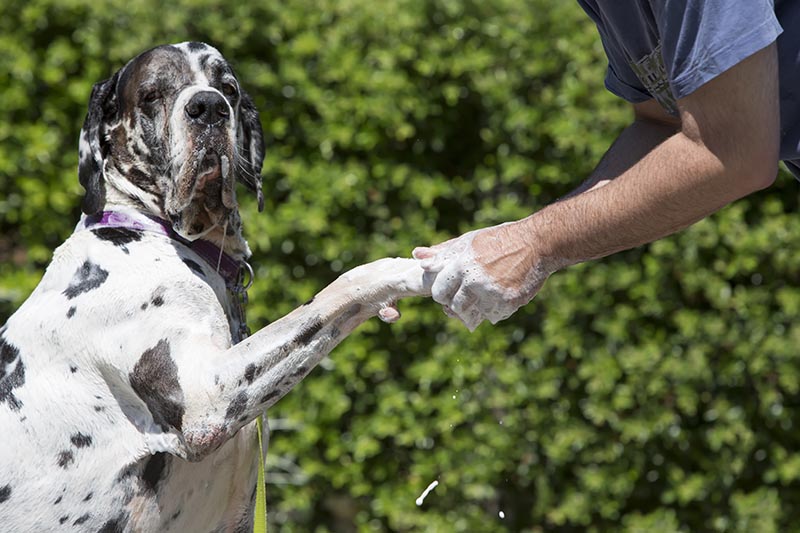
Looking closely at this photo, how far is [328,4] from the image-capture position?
5.34m

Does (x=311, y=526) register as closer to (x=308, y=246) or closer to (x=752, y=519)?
(x=308, y=246)

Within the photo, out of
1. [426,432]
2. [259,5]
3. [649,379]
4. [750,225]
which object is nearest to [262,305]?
[426,432]

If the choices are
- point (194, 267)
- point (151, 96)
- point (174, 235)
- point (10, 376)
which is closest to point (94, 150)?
point (151, 96)

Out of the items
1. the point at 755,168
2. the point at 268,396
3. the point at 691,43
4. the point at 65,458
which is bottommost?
the point at 65,458

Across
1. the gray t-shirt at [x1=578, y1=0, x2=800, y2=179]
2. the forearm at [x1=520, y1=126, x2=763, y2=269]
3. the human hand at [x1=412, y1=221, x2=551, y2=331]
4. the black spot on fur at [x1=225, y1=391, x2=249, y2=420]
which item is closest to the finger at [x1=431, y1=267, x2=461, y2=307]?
the human hand at [x1=412, y1=221, x2=551, y2=331]

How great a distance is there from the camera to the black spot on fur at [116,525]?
2955 millimetres

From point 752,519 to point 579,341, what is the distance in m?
1.13

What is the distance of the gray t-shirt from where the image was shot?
241 cm

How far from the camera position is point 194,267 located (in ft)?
10.1

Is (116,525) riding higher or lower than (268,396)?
lower

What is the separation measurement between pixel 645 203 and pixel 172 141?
1322 millimetres

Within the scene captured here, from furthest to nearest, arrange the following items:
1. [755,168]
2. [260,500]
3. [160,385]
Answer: [260,500], [160,385], [755,168]

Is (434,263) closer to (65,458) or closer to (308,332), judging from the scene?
(308,332)

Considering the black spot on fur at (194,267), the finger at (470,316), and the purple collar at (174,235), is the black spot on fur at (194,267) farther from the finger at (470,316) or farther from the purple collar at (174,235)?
the finger at (470,316)
